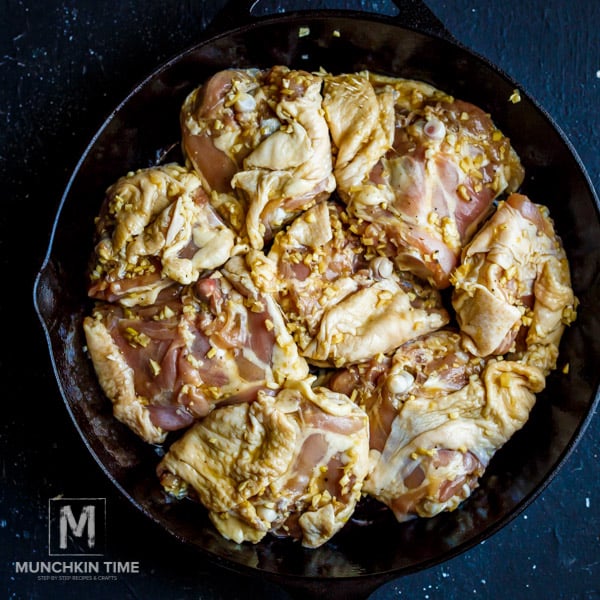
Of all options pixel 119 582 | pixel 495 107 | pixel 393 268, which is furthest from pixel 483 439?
pixel 119 582

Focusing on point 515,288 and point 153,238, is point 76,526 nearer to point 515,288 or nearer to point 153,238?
point 153,238

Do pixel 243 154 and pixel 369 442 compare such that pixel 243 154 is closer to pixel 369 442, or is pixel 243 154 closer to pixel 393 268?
pixel 393 268

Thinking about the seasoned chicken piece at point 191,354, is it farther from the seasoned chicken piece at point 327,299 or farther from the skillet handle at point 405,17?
the skillet handle at point 405,17

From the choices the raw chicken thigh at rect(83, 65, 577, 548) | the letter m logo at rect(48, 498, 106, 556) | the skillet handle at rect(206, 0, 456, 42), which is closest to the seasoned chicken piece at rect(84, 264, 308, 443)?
the raw chicken thigh at rect(83, 65, 577, 548)

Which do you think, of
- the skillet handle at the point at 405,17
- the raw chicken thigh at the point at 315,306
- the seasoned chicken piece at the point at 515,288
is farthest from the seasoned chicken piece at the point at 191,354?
the skillet handle at the point at 405,17

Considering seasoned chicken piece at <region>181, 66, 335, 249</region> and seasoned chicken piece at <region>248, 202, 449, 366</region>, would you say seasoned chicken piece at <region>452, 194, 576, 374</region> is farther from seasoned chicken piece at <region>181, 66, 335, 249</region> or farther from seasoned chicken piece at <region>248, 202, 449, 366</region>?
seasoned chicken piece at <region>181, 66, 335, 249</region>

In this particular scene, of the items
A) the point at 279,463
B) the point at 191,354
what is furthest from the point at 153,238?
the point at 279,463

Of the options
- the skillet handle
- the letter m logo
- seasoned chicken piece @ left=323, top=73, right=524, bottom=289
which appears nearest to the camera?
the skillet handle
